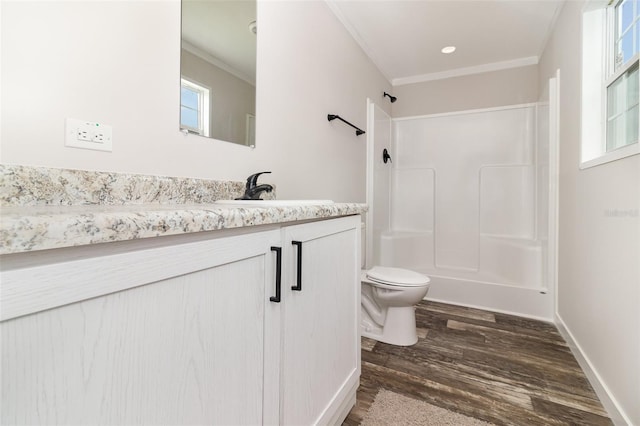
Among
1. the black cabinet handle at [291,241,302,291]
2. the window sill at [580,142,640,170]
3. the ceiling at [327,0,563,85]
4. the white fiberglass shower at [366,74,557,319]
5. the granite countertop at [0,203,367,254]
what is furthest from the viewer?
the white fiberglass shower at [366,74,557,319]

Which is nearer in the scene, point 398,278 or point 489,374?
point 489,374

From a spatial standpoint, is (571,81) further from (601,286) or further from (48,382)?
(48,382)

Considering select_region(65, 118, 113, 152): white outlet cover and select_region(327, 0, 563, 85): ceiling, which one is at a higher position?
select_region(327, 0, 563, 85): ceiling

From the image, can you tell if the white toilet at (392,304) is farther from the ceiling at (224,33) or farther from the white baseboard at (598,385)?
the ceiling at (224,33)

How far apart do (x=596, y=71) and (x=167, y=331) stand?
2.41 metres

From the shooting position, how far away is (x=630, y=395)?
4.00 feet

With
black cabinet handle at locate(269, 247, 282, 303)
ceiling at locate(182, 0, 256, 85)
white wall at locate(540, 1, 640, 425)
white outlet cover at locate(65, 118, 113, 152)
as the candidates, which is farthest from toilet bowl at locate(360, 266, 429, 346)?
white outlet cover at locate(65, 118, 113, 152)

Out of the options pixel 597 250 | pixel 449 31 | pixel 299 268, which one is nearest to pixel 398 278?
pixel 597 250

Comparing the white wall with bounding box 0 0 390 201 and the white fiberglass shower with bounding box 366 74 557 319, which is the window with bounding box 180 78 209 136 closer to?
the white wall with bounding box 0 0 390 201

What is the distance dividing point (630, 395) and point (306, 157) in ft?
6.08

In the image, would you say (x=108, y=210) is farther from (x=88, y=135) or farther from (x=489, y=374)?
(x=489, y=374)

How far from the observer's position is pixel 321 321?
1.08 meters

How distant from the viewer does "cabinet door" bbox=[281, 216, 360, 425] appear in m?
0.92

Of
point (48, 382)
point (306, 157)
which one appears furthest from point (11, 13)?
point (306, 157)
